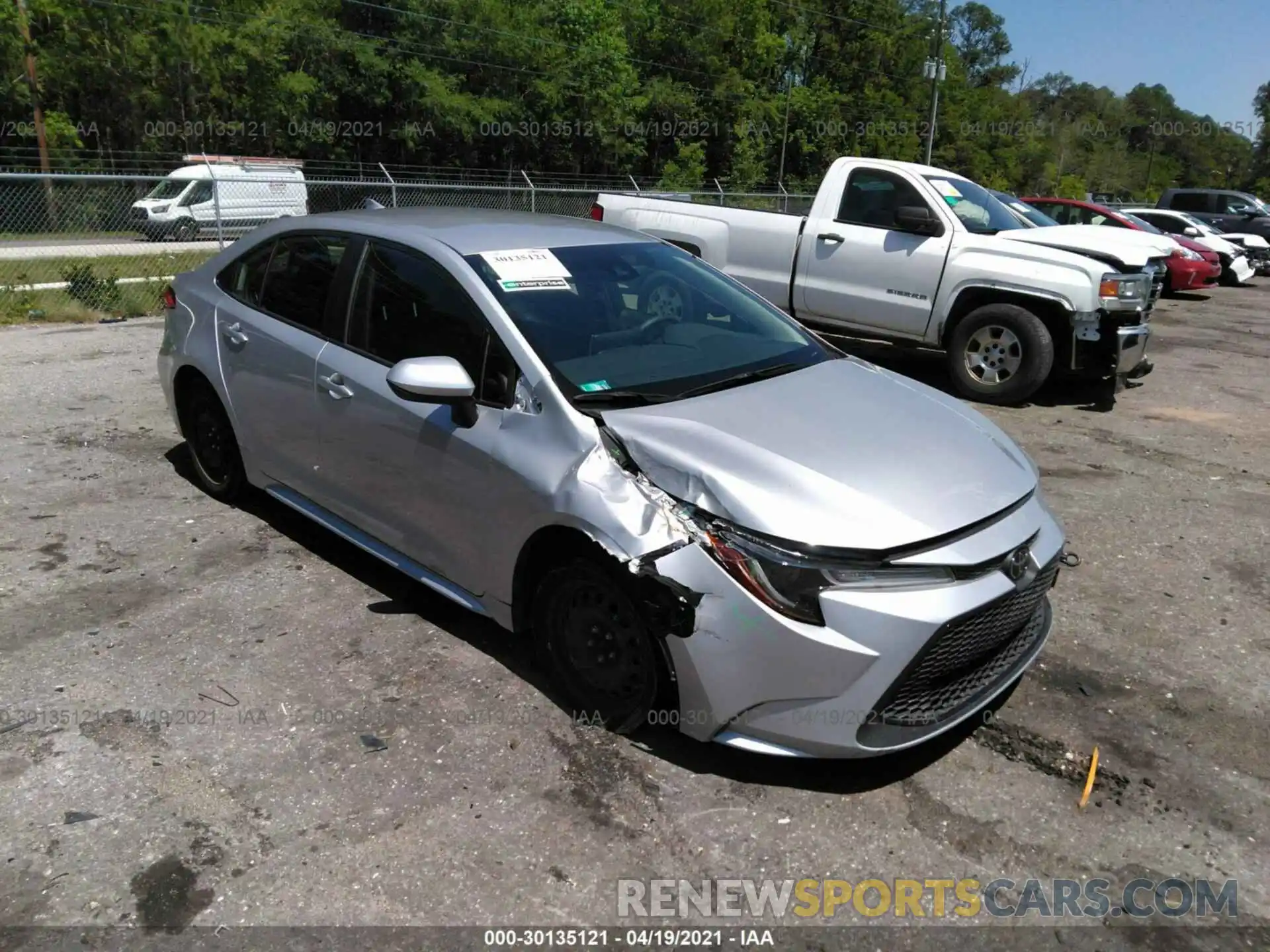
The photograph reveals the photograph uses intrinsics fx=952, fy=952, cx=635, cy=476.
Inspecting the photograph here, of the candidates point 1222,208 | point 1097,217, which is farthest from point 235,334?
point 1222,208

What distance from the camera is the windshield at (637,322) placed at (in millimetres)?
3576

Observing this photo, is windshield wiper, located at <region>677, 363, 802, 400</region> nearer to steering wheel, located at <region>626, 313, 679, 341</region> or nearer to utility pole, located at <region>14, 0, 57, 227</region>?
steering wheel, located at <region>626, 313, 679, 341</region>

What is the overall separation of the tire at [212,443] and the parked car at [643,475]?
0.30m

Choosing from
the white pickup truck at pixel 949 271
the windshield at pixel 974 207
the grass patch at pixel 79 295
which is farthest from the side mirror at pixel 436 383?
the grass patch at pixel 79 295

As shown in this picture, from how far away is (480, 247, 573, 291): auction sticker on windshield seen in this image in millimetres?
3771

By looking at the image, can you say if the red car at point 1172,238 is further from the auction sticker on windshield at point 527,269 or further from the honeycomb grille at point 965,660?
the honeycomb grille at point 965,660

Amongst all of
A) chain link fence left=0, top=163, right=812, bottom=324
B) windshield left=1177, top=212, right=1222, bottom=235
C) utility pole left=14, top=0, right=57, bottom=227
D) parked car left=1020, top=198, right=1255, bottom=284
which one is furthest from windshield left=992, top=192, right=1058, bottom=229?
utility pole left=14, top=0, right=57, bottom=227

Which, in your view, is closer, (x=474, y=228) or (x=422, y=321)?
(x=422, y=321)

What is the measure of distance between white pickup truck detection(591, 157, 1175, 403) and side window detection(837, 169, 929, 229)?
0.01 m

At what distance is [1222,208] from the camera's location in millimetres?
23469

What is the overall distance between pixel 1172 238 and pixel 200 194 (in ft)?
69.2

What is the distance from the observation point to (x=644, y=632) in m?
3.04

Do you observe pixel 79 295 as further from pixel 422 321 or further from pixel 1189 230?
pixel 1189 230

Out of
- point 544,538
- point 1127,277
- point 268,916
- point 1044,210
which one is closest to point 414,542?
point 544,538
